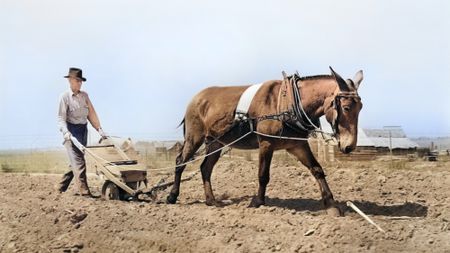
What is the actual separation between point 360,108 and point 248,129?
1.97 metres

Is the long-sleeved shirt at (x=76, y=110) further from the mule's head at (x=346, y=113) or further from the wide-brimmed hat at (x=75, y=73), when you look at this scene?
the mule's head at (x=346, y=113)

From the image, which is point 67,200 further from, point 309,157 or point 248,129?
point 309,157

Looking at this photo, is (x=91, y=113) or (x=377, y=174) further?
(x=377, y=174)

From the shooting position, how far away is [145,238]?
259 inches

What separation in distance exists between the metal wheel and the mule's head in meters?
3.84

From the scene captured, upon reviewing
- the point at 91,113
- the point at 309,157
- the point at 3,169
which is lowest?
the point at 3,169

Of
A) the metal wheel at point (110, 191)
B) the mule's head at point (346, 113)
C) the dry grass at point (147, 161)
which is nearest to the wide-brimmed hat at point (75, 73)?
the metal wheel at point (110, 191)

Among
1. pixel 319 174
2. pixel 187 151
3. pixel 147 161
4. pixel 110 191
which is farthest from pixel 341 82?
pixel 147 161

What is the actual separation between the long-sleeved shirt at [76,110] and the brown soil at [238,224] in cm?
129

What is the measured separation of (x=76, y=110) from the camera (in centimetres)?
930

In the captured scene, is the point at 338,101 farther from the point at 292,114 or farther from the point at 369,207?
the point at 369,207

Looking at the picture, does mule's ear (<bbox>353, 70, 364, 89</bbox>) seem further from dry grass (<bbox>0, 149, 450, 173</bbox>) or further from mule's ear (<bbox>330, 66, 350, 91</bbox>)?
dry grass (<bbox>0, 149, 450, 173</bbox>)

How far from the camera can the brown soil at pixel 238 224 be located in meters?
6.06

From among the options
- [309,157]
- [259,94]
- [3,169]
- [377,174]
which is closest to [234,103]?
[259,94]
